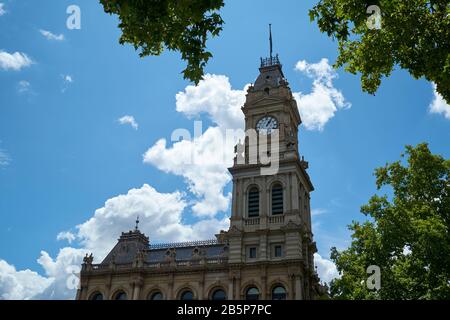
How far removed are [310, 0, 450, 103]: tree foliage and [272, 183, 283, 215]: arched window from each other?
32.8 m

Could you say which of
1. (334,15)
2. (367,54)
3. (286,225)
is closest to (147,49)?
(334,15)

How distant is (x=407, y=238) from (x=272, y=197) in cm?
2283

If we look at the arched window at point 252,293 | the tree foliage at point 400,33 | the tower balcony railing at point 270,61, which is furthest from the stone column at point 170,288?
the tree foliage at point 400,33

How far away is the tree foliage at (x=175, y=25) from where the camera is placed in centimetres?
1125

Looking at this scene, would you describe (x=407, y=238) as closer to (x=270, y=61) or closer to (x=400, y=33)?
(x=400, y=33)

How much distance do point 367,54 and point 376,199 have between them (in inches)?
639

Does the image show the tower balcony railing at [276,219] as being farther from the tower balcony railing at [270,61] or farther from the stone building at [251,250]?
the tower balcony railing at [270,61]

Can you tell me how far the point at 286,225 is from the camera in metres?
45.9

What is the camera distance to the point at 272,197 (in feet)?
162

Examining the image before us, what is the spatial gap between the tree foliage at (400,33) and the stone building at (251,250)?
100 feet

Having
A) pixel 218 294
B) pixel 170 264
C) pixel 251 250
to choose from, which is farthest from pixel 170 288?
pixel 251 250

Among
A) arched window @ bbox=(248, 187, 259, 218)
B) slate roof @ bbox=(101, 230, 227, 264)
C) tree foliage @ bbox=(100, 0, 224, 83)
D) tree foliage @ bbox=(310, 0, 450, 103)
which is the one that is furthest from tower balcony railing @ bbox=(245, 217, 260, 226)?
tree foliage @ bbox=(100, 0, 224, 83)
